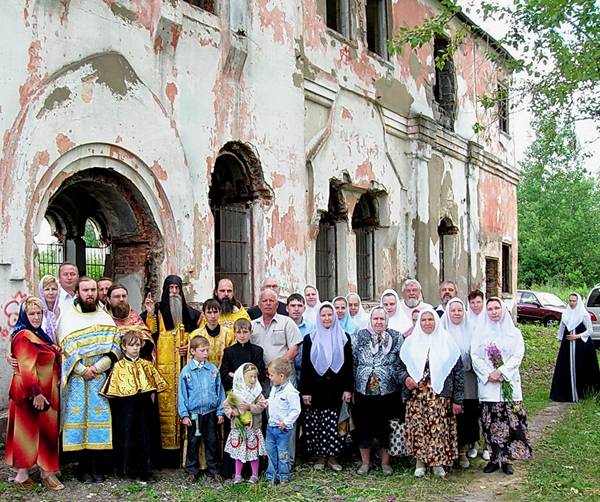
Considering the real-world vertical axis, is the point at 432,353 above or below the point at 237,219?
below

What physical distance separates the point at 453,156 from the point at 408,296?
875 cm

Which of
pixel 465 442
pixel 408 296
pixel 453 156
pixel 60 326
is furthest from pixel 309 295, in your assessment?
pixel 453 156

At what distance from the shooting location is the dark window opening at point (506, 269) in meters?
19.4

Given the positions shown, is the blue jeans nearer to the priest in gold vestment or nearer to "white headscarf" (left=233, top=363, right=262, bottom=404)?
"white headscarf" (left=233, top=363, right=262, bottom=404)

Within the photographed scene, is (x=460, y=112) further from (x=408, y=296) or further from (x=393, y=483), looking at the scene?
(x=393, y=483)

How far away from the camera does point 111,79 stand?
7637 mm

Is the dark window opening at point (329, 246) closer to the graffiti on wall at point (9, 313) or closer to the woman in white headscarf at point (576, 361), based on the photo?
the woman in white headscarf at point (576, 361)

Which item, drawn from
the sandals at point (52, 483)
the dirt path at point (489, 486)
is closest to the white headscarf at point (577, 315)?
the dirt path at point (489, 486)

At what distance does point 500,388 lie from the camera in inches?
253

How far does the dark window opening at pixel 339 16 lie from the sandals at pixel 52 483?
8.62m

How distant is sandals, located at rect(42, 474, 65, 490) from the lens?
19.0 feet

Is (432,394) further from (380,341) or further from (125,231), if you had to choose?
(125,231)

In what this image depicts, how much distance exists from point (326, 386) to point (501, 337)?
1.57m

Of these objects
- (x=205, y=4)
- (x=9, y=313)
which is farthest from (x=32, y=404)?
(x=205, y=4)
